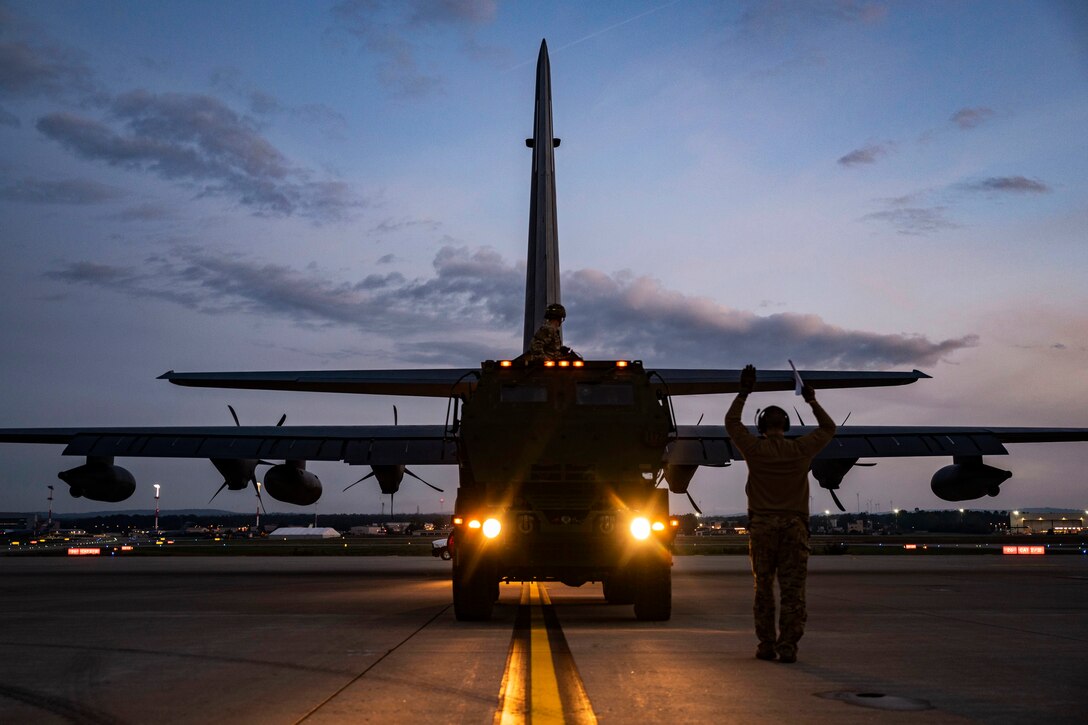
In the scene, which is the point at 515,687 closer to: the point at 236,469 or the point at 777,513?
the point at 777,513

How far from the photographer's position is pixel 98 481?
26.2 metres

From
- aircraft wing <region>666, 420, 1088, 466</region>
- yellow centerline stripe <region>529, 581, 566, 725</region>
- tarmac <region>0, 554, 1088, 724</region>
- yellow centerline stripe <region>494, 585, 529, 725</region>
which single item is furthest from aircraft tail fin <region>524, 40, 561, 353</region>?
yellow centerline stripe <region>494, 585, 529, 725</region>

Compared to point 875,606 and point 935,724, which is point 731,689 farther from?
point 875,606

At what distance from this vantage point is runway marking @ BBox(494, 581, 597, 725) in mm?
6324

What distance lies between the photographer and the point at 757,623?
926 cm

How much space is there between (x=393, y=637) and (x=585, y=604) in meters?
6.34

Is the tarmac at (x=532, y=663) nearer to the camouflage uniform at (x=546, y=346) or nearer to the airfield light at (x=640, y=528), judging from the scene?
the airfield light at (x=640, y=528)

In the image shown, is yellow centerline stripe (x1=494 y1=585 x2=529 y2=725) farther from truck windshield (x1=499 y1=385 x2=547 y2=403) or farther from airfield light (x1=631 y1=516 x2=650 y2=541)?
truck windshield (x1=499 y1=385 x2=547 y2=403)

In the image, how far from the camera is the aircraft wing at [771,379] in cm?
1895

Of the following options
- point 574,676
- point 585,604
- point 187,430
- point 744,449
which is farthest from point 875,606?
point 187,430

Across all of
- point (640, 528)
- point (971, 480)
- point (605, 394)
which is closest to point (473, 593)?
point (640, 528)

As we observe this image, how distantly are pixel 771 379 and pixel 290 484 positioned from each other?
13809 mm

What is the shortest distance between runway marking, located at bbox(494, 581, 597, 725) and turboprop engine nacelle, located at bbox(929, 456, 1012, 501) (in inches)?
718

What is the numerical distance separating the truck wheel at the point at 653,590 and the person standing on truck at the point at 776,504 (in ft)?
11.1
